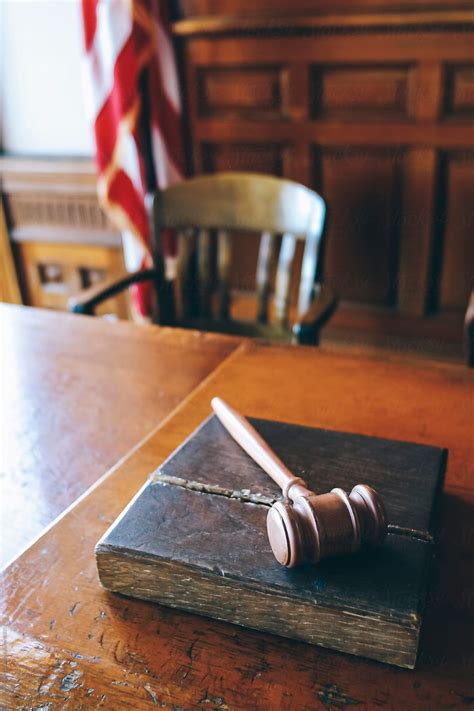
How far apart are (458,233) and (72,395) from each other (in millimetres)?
1788

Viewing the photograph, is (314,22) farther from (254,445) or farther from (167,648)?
(167,648)

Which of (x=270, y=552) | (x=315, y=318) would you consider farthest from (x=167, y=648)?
(x=315, y=318)

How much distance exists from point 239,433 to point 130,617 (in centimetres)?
24

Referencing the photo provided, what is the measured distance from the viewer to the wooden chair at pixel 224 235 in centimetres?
177

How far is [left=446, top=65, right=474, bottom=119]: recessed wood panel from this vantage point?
226cm

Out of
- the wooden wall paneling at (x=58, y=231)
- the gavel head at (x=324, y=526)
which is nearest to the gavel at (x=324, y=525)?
the gavel head at (x=324, y=526)

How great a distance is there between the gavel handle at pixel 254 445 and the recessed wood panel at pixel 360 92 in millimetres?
1858

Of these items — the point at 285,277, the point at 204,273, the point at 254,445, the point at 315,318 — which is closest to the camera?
the point at 254,445

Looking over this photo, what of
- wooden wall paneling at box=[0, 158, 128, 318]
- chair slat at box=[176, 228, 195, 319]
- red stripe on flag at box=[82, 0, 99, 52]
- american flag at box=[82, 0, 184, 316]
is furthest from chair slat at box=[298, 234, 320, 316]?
wooden wall paneling at box=[0, 158, 128, 318]

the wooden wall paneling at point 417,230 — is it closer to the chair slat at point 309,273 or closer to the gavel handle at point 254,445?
the chair slat at point 309,273

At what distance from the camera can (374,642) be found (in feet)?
1.88

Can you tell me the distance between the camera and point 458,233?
2.47m

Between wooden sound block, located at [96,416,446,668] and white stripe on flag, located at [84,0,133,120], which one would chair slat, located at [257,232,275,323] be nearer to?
wooden sound block, located at [96,416,446,668]

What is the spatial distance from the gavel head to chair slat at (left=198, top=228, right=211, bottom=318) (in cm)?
132
